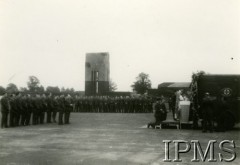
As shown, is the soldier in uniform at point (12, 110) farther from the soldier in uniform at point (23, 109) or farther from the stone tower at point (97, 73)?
the stone tower at point (97, 73)

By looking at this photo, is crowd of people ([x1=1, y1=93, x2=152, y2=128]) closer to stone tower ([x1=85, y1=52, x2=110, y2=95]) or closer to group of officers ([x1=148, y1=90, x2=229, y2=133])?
group of officers ([x1=148, y1=90, x2=229, y2=133])

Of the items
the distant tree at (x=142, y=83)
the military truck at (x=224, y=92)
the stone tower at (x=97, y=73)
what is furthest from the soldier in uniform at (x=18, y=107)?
the distant tree at (x=142, y=83)

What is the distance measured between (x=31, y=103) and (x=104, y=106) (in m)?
18.3

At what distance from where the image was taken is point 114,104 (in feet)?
123

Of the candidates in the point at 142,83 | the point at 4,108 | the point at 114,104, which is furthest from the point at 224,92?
the point at 142,83

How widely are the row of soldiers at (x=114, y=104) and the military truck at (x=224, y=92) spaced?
743 inches

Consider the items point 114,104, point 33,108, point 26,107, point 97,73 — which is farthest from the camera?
point 97,73

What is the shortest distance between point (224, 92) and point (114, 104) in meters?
20.7

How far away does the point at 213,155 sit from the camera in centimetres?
954

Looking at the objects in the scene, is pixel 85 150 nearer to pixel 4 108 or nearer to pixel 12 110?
pixel 4 108

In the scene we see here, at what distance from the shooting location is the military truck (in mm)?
16719

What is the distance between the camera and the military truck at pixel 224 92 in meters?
16.7

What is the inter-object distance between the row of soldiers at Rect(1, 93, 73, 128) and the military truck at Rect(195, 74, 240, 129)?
703 cm

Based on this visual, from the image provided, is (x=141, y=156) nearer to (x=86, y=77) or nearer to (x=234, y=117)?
(x=234, y=117)
